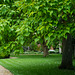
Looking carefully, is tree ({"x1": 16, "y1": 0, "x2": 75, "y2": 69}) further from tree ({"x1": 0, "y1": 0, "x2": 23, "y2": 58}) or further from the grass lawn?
the grass lawn

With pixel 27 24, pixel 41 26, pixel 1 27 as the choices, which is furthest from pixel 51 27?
pixel 1 27

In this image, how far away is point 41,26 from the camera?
22.6ft

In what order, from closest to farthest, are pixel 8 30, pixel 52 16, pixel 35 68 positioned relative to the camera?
pixel 52 16 → pixel 8 30 → pixel 35 68

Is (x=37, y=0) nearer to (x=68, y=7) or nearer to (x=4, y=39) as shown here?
(x=68, y=7)

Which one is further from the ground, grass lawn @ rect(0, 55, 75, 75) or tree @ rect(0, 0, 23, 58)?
tree @ rect(0, 0, 23, 58)

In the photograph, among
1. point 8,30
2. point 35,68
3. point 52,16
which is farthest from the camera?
point 35,68

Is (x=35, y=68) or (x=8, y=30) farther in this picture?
(x=35, y=68)

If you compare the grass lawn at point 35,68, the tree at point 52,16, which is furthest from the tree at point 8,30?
the grass lawn at point 35,68

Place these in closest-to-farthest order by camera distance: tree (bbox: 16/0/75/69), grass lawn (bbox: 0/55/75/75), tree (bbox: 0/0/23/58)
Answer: tree (bbox: 16/0/75/69)
tree (bbox: 0/0/23/58)
grass lawn (bbox: 0/55/75/75)

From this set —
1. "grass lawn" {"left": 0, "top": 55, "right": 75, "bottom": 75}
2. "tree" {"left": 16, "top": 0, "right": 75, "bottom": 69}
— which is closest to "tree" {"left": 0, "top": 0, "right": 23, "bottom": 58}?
"tree" {"left": 16, "top": 0, "right": 75, "bottom": 69}

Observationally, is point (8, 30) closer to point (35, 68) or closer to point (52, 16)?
point (52, 16)

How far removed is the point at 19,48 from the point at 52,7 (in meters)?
2.50

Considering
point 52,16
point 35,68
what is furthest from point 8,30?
point 35,68

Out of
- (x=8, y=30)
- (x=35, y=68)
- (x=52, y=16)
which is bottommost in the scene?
(x=35, y=68)
